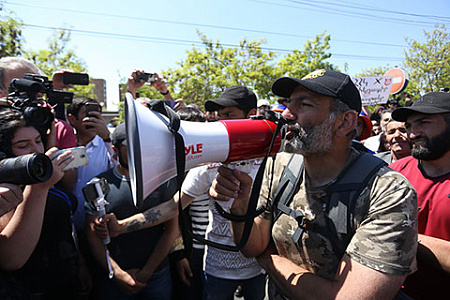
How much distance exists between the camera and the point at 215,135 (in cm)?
146

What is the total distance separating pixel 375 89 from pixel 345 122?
5139 millimetres

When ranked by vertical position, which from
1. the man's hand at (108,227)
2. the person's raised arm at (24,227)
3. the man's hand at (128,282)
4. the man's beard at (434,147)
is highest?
the man's beard at (434,147)

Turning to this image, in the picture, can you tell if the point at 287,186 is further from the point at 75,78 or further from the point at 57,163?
the point at 75,78

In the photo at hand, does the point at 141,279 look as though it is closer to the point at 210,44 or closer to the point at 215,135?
the point at 215,135

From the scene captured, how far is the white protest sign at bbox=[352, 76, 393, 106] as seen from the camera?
615 centimetres

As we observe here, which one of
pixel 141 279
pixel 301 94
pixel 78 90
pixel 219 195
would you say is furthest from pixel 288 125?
pixel 78 90

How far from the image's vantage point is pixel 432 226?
2088 mm

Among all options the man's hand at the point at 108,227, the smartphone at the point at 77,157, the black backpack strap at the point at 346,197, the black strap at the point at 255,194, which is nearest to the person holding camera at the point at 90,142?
the man's hand at the point at 108,227

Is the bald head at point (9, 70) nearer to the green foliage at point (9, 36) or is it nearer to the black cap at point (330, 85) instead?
the black cap at point (330, 85)

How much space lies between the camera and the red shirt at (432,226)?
6.51 feet

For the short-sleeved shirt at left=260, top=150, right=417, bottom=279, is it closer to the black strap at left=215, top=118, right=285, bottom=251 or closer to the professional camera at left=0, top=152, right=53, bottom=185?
the black strap at left=215, top=118, right=285, bottom=251

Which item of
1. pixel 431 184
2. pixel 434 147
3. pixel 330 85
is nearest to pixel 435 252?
pixel 431 184

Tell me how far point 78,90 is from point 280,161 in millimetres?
22449

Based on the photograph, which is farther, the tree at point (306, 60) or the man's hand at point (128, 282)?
the tree at point (306, 60)
